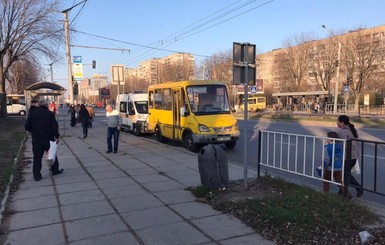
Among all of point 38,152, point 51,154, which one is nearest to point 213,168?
point 51,154

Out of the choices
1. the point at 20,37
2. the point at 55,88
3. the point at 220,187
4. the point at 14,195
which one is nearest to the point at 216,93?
the point at 220,187

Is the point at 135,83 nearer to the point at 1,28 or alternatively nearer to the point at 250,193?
the point at 1,28

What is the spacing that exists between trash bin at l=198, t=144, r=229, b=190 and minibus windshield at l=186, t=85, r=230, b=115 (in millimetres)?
6389

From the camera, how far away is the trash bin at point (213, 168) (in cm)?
650

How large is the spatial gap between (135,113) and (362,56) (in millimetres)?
43261

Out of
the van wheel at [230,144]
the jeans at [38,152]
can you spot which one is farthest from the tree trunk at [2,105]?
the jeans at [38,152]

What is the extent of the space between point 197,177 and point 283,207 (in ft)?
10.3

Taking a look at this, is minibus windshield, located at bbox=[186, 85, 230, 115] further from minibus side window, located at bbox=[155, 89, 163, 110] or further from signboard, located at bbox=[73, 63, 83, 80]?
signboard, located at bbox=[73, 63, 83, 80]

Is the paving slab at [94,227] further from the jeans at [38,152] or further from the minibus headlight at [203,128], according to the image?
the minibus headlight at [203,128]

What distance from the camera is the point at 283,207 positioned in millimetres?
5145

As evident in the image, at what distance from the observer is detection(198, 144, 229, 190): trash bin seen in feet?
21.3

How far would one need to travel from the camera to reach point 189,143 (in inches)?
513

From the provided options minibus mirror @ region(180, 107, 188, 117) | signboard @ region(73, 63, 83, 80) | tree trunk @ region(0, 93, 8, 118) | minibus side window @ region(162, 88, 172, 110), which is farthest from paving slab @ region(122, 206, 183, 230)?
tree trunk @ region(0, 93, 8, 118)

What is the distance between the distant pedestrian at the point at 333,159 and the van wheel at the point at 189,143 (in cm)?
670
